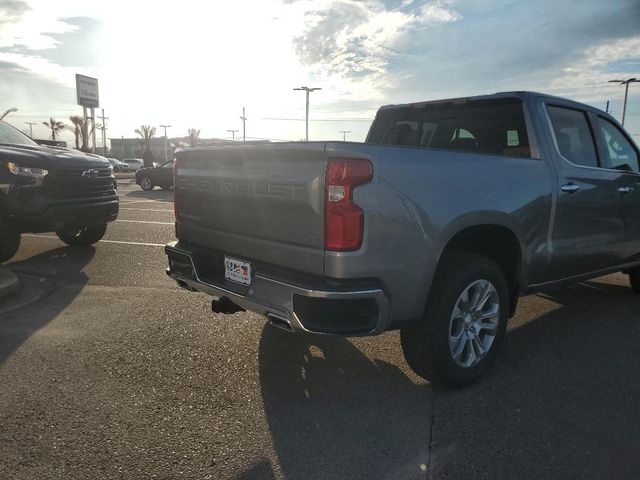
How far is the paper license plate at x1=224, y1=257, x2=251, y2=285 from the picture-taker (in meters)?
3.00

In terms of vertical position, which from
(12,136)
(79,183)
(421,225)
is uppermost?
(12,136)

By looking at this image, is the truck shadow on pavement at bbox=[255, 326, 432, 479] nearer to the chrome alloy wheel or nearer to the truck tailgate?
the chrome alloy wheel

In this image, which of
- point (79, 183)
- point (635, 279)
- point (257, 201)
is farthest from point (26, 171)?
point (635, 279)

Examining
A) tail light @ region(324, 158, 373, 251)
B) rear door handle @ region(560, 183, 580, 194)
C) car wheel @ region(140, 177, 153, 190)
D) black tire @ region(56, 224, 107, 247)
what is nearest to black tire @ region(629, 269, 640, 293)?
rear door handle @ region(560, 183, 580, 194)

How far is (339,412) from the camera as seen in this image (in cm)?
291

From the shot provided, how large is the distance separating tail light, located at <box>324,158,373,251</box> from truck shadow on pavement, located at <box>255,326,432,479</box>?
41.0 inches

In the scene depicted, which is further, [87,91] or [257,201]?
[87,91]

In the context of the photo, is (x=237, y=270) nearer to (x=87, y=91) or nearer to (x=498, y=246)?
(x=498, y=246)

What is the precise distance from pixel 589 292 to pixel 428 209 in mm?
3928

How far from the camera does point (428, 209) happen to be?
272 centimetres

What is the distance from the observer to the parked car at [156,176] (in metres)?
20.7

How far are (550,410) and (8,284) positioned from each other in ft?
16.2

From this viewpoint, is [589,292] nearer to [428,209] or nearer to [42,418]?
[428,209]

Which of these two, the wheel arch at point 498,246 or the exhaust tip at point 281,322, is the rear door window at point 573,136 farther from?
the exhaust tip at point 281,322
